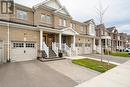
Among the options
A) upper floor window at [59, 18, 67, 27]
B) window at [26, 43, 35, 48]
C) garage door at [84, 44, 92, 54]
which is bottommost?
garage door at [84, 44, 92, 54]

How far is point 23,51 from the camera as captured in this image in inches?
561

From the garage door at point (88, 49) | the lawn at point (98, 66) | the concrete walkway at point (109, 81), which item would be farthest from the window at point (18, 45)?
the garage door at point (88, 49)

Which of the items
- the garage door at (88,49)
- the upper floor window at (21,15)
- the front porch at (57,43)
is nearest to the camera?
the upper floor window at (21,15)

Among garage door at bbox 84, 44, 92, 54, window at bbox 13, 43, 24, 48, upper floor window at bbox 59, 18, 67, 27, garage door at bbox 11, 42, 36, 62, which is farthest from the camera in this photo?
garage door at bbox 84, 44, 92, 54

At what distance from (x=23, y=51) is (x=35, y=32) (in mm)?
3108

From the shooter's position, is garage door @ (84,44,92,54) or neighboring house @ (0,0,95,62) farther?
garage door @ (84,44,92,54)

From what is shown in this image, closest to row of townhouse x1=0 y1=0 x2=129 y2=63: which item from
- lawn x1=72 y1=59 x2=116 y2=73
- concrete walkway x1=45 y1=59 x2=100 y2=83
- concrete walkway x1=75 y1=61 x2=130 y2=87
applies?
lawn x1=72 y1=59 x2=116 y2=73

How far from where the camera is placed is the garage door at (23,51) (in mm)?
13449

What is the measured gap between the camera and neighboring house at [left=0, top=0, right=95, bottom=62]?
13.0m

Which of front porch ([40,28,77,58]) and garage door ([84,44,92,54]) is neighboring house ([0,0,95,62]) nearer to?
front porch ([40,28,77,58])

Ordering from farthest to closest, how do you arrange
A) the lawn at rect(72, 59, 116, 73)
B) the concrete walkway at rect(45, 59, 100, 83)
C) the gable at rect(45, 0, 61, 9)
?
the gable at rect(45, 0, 61, 9) → the lawn at rect(72, 59, 116, 73) → the concrete walkway at rect(45, 59, 100, 83)

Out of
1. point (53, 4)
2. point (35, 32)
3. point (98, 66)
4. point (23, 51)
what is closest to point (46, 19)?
point (53, 4)

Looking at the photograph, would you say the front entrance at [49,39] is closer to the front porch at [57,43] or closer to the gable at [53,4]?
the front porch at [57,43]

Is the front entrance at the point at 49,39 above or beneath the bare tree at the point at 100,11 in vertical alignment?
beneath
